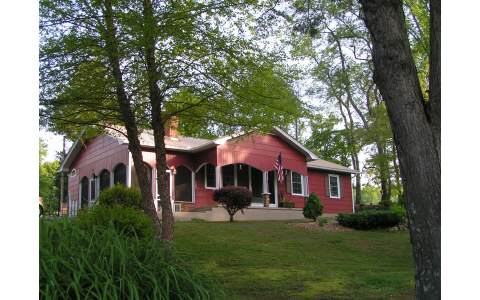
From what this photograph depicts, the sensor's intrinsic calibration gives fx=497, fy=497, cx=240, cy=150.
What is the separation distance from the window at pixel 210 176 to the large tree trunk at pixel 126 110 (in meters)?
11.6

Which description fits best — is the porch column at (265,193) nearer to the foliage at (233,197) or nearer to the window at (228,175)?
the window at (228,175)

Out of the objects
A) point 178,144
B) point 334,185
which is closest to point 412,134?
point 178,144

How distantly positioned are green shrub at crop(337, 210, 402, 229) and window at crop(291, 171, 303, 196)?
797 centimetres

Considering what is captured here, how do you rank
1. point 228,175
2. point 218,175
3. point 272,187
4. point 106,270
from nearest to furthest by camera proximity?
1. point 106,270
2. point 218,175
3. point 228,175
4. point 272,187

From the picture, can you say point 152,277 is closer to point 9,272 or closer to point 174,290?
point 174,290

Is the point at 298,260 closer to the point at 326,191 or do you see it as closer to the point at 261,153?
the point at 261,153

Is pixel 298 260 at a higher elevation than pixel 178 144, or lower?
lower


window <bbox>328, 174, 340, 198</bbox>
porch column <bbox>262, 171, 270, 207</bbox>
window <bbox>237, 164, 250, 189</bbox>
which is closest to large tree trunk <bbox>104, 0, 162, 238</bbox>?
porch column <bbox>262, 171, 270, 207</bbox>

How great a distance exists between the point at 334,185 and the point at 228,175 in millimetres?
6934

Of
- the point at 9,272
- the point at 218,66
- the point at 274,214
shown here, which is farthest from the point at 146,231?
the point at 274,214

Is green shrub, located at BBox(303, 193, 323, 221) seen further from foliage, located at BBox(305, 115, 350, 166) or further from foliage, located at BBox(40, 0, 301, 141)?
foliage, located at BBox(305, 115, 350, 166)

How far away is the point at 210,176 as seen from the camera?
833 inches

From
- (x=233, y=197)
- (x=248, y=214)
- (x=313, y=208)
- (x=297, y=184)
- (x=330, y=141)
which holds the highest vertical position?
(x=330, y=141)

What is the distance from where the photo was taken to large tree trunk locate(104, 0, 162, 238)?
22.5ft
